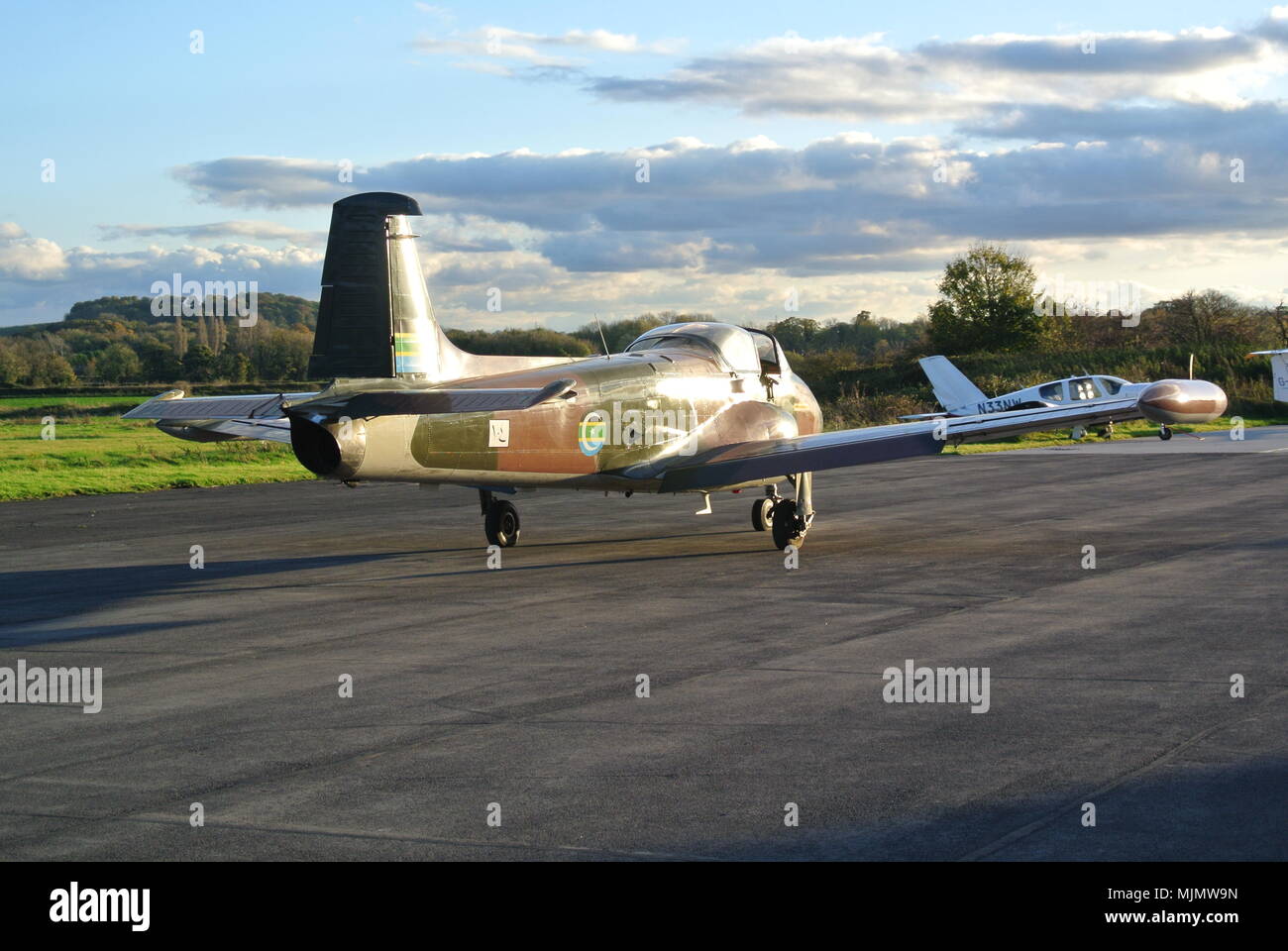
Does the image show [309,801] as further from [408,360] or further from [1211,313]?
[1211,313]

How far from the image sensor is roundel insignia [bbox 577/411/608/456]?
52.9 ft

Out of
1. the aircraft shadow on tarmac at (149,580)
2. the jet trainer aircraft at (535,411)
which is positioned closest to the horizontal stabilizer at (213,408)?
the jet trainer aircraft at (535,411)

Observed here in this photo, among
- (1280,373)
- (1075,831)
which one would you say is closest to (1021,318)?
(1280,373)

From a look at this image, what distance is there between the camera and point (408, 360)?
1444 cm

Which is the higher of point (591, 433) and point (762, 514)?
point (591, 433)

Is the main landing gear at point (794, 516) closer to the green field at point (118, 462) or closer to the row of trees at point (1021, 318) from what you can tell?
the green field at point (118, 462)

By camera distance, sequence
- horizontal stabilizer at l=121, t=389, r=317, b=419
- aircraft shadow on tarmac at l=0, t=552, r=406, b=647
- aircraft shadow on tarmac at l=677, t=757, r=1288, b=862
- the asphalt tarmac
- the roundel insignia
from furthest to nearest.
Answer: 1. the roundel insignia
2. horizontal stabilizer at l=121, t=389, r=317, b=419
3. aircraft shadow on tarmac at l=0, t=552, r=406, b=647
4. the asphalt tarmac
5. aircraft shadow on tarmac at l=677, t=757, r=1288, b=862

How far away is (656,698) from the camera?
8.91m

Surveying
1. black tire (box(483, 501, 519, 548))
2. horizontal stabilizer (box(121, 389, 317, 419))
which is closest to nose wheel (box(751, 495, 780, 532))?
black tire (box(483, 501, 519, 548))

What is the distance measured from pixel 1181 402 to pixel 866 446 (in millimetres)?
3779

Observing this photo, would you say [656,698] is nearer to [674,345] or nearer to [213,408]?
[213,408]

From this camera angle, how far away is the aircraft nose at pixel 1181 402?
49.6 ft

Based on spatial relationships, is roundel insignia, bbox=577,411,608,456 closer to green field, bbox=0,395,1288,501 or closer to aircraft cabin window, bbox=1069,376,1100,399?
green field, bbox=0,395,1288,501
